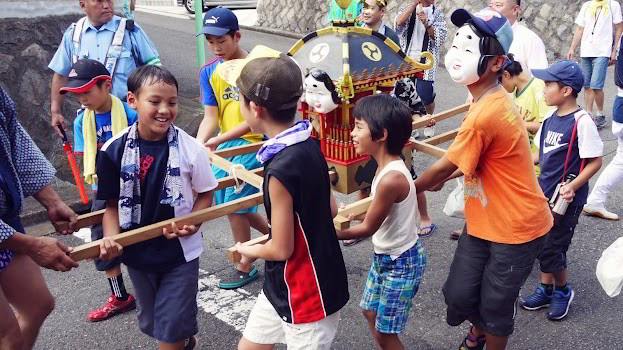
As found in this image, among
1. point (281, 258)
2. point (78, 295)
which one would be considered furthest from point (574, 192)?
point (78, 295)

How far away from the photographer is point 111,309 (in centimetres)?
365

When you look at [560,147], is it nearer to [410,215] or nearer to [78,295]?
[410,215]

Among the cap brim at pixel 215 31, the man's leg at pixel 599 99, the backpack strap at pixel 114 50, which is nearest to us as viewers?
the cap brim at pixel 215 31

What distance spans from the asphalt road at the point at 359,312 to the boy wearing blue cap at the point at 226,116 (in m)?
0.36

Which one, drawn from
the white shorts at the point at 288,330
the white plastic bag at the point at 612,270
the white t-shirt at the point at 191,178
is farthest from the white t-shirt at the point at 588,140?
the white t-shirt at the point at 191,178

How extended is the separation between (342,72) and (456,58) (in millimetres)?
623

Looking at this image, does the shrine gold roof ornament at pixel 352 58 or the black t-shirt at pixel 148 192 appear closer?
the black t-shirt at pixel 148 192

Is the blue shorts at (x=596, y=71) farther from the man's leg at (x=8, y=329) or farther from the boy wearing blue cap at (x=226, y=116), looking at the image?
the man's leg at (x=8, y=329)

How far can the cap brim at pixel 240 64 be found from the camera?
2343 mm

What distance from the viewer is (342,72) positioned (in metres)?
2.96

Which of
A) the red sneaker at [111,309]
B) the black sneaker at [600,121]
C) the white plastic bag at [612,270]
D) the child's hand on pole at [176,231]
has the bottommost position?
the black sneaker at [600,121]

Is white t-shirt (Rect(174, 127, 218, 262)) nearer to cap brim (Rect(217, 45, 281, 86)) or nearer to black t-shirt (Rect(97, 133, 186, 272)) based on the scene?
black t-shirt (Rect(97, 133, 186, 272))

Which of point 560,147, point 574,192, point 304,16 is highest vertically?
point 560,147

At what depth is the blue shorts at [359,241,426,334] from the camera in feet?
8.73
